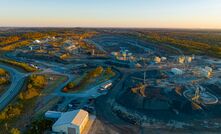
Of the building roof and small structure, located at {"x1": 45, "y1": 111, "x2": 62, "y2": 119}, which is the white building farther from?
small structure, located at {"x1": 45, "y1": 111, "x2": 62, "y2": 119}

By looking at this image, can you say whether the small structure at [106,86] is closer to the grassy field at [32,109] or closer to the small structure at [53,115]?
the grassy field at [32,109]

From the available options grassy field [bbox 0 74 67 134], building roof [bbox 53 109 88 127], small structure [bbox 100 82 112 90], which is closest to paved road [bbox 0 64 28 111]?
grassy field [bbox 0 74 67 134]

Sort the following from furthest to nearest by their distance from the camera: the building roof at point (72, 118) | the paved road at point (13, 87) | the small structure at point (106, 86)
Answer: the small structure at point (106, 86)
the paved road at point (13, 87)
the building roof at point (72, 118)

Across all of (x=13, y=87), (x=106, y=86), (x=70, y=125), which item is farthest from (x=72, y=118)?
(x=13, y=87)

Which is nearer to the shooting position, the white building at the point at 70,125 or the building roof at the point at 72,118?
the white building at the point at 70,125

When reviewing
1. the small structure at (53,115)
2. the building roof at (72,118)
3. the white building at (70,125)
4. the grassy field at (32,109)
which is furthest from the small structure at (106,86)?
the white building at (70,125)

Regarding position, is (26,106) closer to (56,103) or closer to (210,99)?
(56,103)

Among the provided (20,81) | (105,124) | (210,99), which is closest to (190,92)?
(210,99)

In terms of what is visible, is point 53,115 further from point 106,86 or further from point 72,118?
point 106,86
